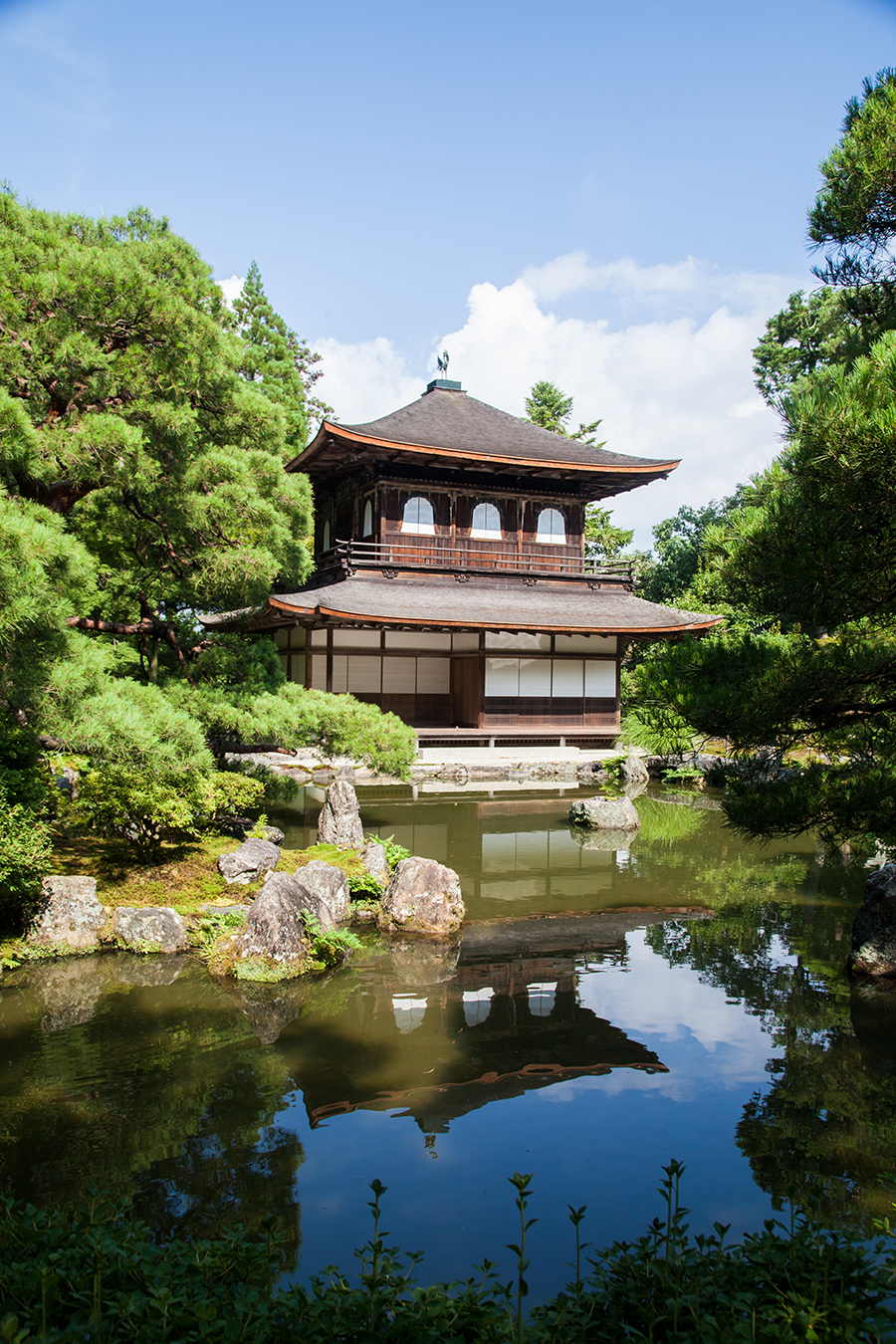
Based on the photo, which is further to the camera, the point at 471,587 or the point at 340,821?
the point at 471,587

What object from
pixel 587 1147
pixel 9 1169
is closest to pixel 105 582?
pixel 9 1169

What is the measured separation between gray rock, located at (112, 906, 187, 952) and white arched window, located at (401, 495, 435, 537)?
13.6 meters

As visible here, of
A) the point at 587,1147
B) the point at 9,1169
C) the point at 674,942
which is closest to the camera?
the point at 9,1169

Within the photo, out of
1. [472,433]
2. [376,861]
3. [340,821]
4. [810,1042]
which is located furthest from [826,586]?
[472,433]

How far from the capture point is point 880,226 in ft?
15.4

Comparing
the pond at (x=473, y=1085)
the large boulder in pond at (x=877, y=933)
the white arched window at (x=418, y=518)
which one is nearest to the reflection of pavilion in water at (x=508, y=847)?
the pond at (x=473, y=1085)

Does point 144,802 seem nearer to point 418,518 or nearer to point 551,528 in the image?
point 418,518

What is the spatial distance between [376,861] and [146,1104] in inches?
179

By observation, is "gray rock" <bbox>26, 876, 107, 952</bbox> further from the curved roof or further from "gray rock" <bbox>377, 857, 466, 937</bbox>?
the curved roof

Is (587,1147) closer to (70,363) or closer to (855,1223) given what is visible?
(855,1223)

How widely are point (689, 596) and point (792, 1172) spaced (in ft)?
70.6

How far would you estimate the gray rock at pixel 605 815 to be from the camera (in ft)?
43.3

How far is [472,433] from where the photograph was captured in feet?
68.8

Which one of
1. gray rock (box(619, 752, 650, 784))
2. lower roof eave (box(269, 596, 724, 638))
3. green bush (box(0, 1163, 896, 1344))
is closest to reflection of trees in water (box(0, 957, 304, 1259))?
green bush (box(0, 1163, 896, 1344))
